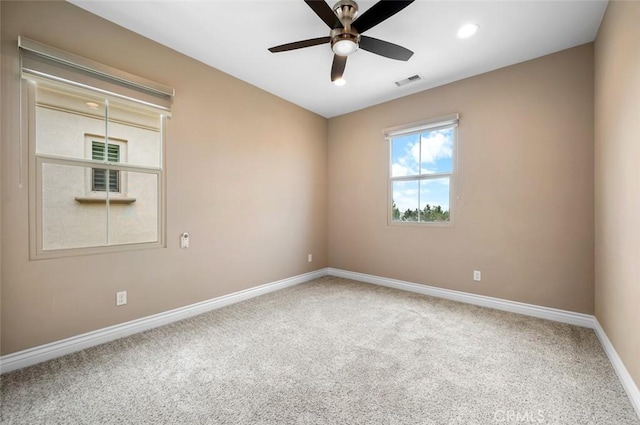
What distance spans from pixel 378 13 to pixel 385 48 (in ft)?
1.26

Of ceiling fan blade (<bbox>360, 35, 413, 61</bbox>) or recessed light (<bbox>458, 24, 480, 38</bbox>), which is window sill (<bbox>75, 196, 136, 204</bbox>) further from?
recessed light (<bbox>458, 24, 480, 38</bbox>)

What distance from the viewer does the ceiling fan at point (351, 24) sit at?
1840mm

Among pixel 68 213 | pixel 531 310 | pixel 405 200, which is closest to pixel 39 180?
pixel 68 213

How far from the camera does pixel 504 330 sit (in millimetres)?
2570

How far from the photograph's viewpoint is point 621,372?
1.80m

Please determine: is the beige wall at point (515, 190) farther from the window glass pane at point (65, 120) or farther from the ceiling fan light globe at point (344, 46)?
the window glass pane at point (65, 120)

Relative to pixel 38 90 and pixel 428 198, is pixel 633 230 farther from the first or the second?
pixel 38 90

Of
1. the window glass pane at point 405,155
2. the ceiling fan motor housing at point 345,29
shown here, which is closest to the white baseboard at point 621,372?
the window glass pane at point 405,155

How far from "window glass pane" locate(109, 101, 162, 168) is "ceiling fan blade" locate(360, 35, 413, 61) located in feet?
6.93

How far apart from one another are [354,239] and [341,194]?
0.80 m

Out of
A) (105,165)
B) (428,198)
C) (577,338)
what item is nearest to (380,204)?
(428,198)

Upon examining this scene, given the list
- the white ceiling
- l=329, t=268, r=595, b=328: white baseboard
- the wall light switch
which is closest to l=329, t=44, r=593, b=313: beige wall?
l=329, t=268, r=595, b=328: white baseboard

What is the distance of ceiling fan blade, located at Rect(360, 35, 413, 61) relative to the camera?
2.17 metres

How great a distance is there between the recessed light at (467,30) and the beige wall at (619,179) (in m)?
0.90
